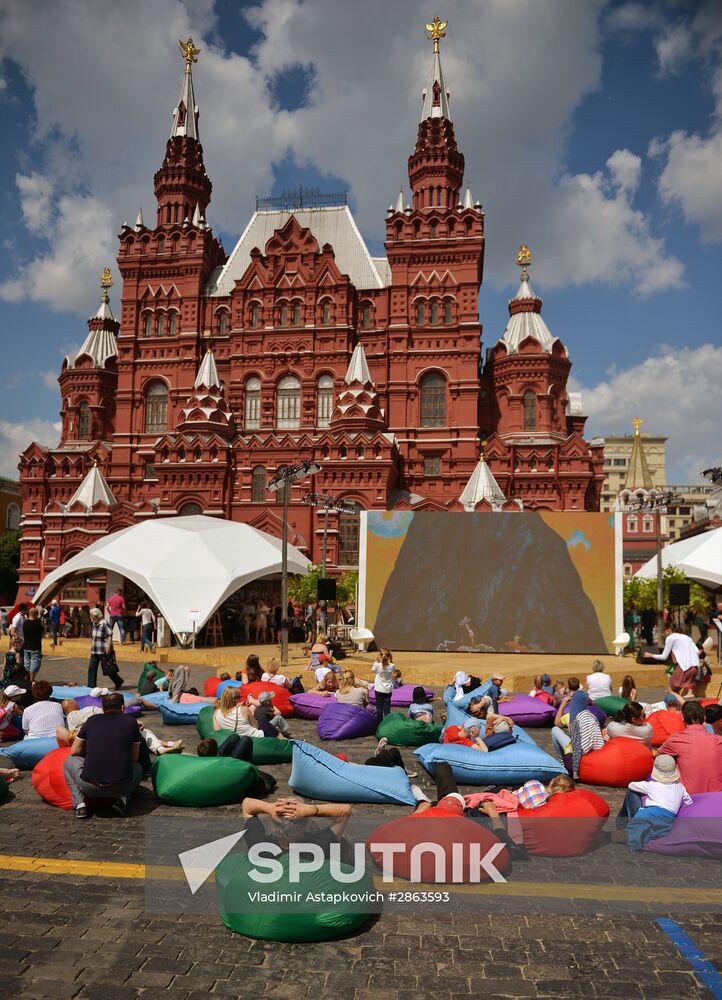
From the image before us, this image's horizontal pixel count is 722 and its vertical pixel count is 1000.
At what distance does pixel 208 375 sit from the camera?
4409 cm

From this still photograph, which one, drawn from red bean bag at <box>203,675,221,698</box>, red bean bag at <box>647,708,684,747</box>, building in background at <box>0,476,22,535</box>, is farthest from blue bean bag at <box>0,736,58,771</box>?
building in background at <box>0,476,22,535</box>

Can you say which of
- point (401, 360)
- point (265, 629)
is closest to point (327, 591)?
point (265, 629)

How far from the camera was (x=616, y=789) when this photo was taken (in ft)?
30.4

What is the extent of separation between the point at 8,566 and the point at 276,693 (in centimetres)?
5080

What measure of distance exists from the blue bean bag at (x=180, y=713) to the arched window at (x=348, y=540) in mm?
26037

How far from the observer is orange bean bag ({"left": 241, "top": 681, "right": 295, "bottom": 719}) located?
13258 mm

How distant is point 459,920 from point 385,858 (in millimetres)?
816

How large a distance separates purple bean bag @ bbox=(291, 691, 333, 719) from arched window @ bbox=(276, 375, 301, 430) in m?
31.9

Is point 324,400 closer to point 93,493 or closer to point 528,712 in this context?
point 93,493

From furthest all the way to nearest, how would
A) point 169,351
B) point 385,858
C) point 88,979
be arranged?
1. point 169,351
2. point 385,858
3. point 88,979

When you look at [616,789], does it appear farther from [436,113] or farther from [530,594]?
[436,113]

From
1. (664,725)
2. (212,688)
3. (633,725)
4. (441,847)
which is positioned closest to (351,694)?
(212,688)

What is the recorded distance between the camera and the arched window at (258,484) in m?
42.8

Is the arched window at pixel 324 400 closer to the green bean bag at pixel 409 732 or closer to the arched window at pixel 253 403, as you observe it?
the arched window at pixel 253 403
